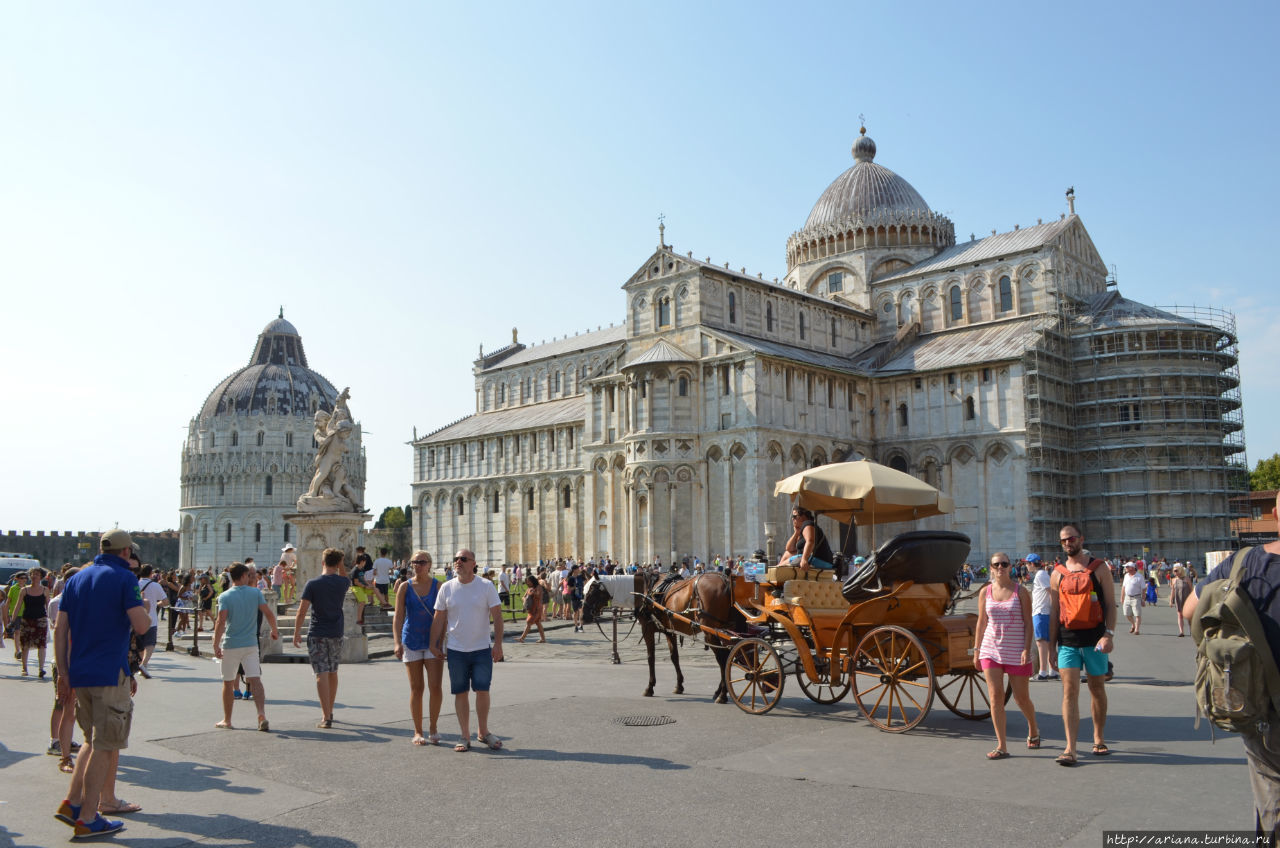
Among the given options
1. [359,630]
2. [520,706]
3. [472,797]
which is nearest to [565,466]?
[359,630]

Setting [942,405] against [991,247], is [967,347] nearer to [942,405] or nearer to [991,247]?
[942,405]

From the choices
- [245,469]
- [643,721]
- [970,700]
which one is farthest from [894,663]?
[245,469]

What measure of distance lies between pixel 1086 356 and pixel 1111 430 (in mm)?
4010

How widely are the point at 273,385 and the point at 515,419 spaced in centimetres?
4558

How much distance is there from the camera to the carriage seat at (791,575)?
11.2 m

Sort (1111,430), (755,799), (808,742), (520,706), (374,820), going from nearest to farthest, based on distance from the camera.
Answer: (374,820), (755,799), (808,742), (520,706), (1111,430)

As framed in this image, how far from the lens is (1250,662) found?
468 cm

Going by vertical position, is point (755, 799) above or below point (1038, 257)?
below

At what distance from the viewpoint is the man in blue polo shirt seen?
22.2 feet

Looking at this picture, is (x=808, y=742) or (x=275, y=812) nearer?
(x=275, y=812)

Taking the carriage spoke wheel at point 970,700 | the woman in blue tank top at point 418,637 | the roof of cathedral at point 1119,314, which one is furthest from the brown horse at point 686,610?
the roof of cathedral at point 1119,314

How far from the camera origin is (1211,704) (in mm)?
4770

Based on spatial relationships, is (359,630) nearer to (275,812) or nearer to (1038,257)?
(275,812)

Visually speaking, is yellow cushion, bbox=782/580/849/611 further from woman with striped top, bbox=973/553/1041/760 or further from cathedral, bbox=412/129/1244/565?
cathedral, bbox=412/129/1244/565
